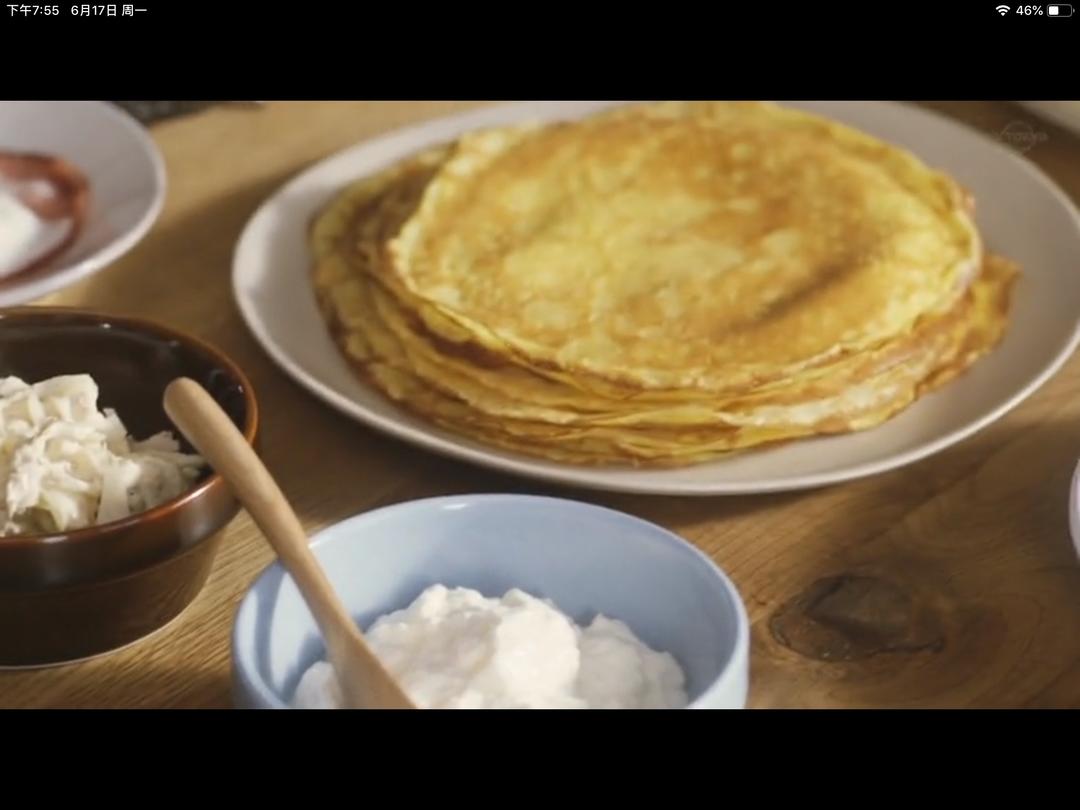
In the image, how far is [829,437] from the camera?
3.80 ft

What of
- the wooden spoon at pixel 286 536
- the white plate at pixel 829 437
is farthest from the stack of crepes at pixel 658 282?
the wooden spoon at pixel 286 536

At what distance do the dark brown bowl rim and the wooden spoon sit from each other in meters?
0.03

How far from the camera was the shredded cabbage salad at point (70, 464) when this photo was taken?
0.93 metres

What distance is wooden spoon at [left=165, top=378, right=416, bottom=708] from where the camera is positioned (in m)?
0.82

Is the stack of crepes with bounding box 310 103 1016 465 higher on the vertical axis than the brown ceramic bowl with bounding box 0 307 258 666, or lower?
higher

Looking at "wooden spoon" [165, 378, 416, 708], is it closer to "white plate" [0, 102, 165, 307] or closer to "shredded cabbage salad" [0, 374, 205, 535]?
"shredded cabbage salad" [0, 374, 205, 535]

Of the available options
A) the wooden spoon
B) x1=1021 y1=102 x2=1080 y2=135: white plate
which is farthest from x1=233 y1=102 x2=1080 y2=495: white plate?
the wooden spoon

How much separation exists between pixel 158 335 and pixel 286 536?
27cm

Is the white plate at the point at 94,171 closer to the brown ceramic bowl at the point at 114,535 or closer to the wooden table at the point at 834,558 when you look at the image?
the wooden table at the point at 834,558

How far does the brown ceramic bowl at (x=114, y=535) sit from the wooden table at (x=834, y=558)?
0.11 ft

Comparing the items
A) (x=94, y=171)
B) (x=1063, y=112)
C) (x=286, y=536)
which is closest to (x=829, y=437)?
(x=286, y=536)

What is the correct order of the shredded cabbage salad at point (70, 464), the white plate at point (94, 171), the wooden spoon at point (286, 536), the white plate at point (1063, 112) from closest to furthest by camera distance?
the wooden spoon at point (286, 536)
the shredded cabbage salad at point (70, 464)
the white plate at point (94, 171)
the white plate at point (1063, 112)

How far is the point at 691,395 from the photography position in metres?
1.11
